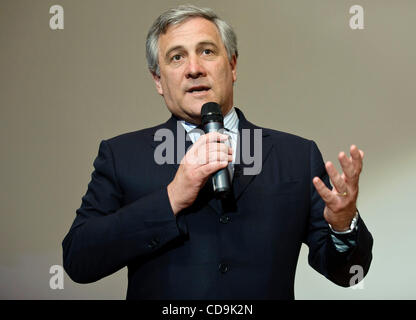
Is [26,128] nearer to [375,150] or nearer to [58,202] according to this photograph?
[58,202]

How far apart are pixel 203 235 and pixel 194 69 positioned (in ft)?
1.51

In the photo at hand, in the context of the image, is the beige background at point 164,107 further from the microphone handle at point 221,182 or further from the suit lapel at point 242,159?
the microphone handle at point 221,182

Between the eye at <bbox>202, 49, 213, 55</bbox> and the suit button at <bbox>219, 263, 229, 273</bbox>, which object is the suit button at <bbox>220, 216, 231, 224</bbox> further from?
the eye at <bbox>202, 49, 213, 55</bbox>

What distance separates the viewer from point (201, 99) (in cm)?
147

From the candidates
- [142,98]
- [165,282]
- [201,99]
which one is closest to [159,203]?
[165,282]

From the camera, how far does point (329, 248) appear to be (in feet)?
4.45

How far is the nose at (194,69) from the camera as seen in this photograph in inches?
57.4

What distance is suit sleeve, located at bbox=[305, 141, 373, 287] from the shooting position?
1.33 m

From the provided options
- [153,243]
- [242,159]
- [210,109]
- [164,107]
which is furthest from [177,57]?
[164,107]

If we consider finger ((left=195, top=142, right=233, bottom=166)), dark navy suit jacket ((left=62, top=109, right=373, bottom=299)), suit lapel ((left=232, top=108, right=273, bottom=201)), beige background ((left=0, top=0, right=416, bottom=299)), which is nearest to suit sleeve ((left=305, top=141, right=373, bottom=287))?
dark navy suit jacket ((left=62, top=109, right=373, bottom=299))

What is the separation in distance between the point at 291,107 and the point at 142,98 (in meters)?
0.94

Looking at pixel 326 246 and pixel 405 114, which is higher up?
pixel 405 114

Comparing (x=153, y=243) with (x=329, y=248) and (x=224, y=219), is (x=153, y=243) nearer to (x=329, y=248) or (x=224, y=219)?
(x=224, y=219)

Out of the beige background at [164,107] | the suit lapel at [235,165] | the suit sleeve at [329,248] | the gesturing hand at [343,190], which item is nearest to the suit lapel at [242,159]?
the suit lapel at [235,165]
